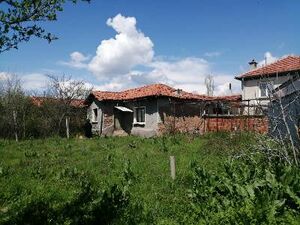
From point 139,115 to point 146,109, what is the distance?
5.22 feet

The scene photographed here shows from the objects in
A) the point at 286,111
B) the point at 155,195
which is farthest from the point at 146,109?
the point at 155,195

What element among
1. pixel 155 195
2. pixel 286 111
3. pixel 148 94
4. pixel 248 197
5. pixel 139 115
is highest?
pixel 148 94

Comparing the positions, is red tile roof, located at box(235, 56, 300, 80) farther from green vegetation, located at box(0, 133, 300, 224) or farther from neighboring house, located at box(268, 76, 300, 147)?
green vegetation, located at box(0, 133, 300, 224)

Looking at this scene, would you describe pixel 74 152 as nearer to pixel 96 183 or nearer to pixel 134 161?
pixel 134 161

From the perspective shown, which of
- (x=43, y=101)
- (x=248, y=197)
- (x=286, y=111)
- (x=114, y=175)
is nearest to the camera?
(x=248, y=197)

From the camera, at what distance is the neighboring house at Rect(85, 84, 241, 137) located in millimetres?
26344

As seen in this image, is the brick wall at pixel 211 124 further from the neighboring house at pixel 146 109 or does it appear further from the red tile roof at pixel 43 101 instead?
the red tile roof at pixel 43 101

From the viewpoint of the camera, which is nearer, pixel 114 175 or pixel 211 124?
pixel 114 175

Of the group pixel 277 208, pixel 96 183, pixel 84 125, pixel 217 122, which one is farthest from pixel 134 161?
pixel 84 125

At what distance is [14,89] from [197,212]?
88.8ft

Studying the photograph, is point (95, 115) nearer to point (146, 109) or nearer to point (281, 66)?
point (146, 109)

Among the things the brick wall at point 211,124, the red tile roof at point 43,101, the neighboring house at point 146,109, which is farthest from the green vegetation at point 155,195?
the red tile roof at point 43,101

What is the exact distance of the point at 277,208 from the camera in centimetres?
539

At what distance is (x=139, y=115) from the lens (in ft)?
95.2
